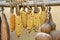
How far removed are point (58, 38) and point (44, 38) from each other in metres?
0.08

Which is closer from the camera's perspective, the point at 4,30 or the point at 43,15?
the point at 43,15

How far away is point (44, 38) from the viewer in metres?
0.76

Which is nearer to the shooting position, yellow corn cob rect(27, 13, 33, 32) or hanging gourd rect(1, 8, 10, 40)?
yellow corn cob rect(27, 13, 33, 32)

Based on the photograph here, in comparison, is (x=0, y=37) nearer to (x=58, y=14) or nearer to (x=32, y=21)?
(x=32, y=21)

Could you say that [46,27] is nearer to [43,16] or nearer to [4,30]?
[43,16]

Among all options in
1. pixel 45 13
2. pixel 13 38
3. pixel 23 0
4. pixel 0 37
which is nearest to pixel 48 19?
pixel 45 13

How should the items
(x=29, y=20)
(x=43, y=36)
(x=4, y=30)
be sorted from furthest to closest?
1. (x=4, y=30)
2. (x=29, y=20)
3. (x=43, y=36)

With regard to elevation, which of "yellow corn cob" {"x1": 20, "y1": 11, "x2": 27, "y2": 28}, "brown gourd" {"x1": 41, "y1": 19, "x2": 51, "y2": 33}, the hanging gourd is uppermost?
"yellow corn cob" {"x1": 20, "y1": 11, "x2": 27, "y2": 28}

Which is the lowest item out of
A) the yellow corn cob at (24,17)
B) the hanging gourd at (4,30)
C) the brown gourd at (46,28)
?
the hanging gourd at (4,30)

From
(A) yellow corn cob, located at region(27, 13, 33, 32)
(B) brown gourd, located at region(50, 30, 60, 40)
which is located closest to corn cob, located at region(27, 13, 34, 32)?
(A) yellow corn cob, located at region(27, 13, 33, 32)

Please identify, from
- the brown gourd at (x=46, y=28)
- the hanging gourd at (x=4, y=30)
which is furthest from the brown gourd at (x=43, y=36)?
the hanging gourd at (x=4, y=30)

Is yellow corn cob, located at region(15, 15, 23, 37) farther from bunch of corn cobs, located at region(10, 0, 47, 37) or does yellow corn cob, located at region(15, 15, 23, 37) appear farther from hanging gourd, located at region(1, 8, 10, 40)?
hanging gourd, located at region(1, 8, 10, 40)

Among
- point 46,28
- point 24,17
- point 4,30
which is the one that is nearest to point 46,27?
point 46,28

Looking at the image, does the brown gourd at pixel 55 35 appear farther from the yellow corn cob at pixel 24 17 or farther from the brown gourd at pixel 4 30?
the brown gourd at pixel 4 30
